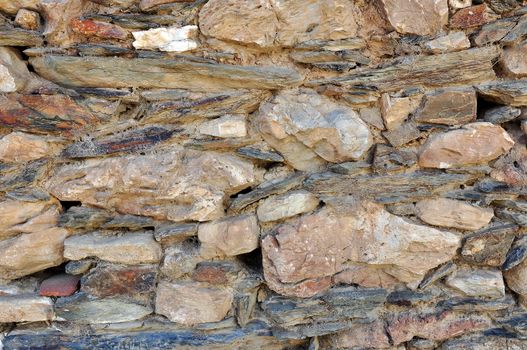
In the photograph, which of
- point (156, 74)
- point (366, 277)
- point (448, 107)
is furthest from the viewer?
point (366, 277)

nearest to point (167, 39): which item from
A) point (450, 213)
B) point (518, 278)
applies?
point (450, 213)

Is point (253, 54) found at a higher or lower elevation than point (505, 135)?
higher

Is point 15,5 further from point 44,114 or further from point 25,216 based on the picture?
point 25,216

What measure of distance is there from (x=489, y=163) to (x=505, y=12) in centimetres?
72

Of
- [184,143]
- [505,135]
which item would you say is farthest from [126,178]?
[505,135]

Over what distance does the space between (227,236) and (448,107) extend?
4.06 feet

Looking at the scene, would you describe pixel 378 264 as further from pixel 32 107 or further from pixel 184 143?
pixel 32 107

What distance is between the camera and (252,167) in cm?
203

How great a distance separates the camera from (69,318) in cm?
205

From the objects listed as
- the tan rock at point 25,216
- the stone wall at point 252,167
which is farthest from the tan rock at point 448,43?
the tan rock at point 25,216

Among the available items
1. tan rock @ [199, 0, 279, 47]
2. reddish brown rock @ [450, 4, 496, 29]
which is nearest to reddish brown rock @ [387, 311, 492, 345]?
reddish brown rock @ [450, 4, 496, 29]

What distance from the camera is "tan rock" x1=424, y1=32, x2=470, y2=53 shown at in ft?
6.27

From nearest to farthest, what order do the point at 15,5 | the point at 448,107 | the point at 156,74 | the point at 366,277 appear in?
the point at 15,5
the point at 156,74
the point at 448,107
the point at 366,277

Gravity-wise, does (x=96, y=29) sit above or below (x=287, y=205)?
above
